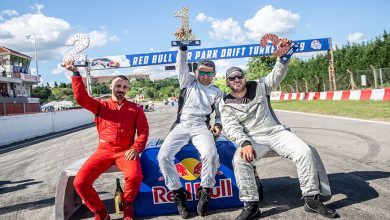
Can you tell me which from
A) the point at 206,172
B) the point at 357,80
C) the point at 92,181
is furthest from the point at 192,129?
the point at 357,80

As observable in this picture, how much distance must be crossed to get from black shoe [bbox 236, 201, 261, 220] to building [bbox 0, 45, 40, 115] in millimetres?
47452

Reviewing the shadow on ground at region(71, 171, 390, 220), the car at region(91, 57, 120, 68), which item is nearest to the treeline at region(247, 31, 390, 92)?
the car at region(91, 57, 120, 68)

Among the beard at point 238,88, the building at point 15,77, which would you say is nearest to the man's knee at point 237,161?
the beard at point 238,88

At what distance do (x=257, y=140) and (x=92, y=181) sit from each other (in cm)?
204

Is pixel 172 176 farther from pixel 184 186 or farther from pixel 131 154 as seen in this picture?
pixel 131 154

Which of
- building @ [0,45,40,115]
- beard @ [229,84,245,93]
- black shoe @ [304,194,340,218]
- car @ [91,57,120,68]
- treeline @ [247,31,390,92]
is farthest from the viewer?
building @ [0,45,40,115]

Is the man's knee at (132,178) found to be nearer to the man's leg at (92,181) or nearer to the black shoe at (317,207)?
the man's leg at (92,181)

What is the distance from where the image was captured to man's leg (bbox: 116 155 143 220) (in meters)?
3.97

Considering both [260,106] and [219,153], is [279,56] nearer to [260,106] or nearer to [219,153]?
[260,106]

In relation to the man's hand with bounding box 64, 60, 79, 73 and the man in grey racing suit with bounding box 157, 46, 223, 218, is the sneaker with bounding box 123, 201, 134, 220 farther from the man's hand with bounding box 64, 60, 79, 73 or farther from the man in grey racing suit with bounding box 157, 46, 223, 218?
the man's hand with bounding box 64, 60, 79, 73

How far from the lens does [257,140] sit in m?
4.33

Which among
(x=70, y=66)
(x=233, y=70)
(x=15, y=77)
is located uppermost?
(x=15, y=77)

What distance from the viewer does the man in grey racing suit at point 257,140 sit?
12.6 feet

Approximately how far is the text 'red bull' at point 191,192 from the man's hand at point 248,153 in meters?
0.53
